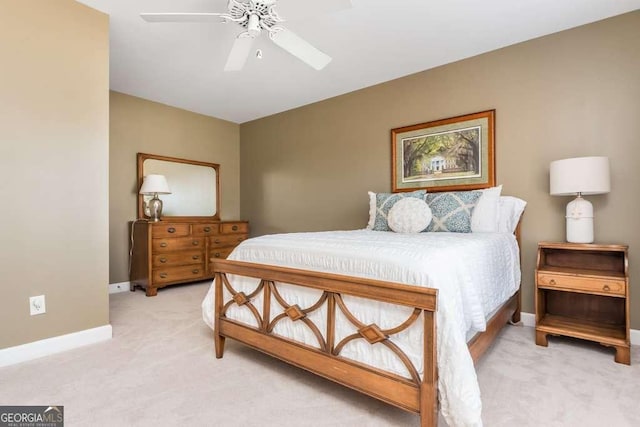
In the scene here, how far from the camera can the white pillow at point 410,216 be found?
2608 millimetres

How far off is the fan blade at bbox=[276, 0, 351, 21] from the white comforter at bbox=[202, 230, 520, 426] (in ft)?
4.34

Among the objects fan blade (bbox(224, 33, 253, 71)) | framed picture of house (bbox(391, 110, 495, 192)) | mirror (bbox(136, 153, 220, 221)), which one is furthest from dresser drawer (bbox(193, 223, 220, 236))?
framed picture of house (bbox(391, 110, 495, 192))

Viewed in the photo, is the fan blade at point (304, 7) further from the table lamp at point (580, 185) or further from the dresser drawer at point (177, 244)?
the dresser drawer at point (177, 244)

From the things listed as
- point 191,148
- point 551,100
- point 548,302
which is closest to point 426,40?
point 551,100

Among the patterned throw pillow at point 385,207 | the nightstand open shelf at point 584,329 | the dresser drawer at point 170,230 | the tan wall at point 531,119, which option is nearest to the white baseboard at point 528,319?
the tan wall at point 531,119

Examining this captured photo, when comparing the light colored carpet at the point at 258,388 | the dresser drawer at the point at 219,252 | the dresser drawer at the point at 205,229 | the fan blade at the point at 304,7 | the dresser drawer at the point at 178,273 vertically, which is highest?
the fan blade at the point at 304,7

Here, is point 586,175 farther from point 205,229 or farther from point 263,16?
point 205,229

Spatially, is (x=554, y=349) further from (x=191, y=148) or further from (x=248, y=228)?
(x=191, y=148)

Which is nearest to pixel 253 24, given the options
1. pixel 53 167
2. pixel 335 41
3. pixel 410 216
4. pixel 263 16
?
pixel 263 16

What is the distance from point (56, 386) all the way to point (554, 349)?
3.09 m

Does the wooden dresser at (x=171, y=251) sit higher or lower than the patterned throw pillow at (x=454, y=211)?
lower

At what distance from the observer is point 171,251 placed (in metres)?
3.85

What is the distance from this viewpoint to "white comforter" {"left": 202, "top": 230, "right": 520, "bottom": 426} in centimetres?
118

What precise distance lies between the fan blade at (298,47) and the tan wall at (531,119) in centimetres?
147
